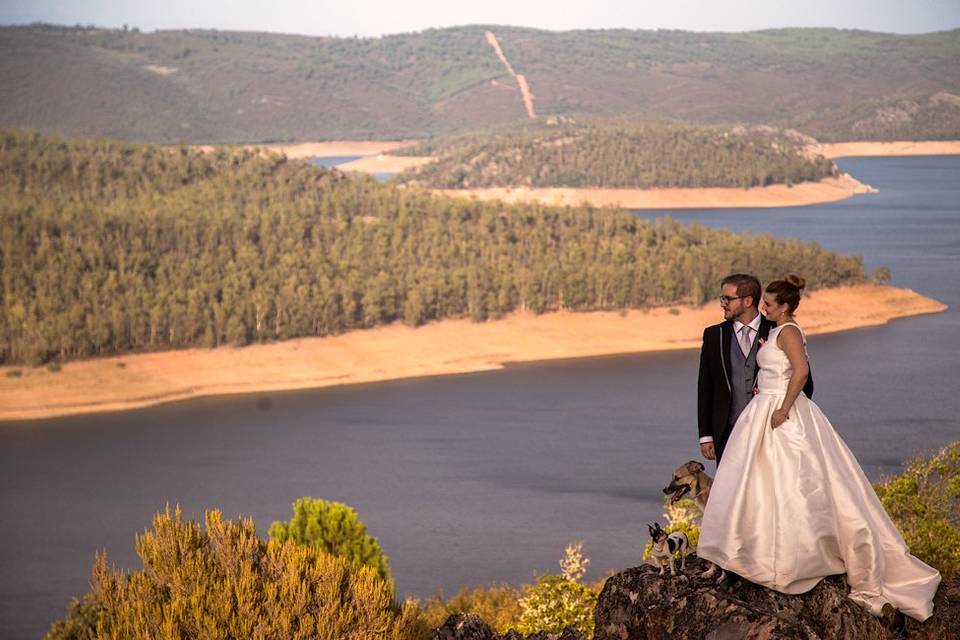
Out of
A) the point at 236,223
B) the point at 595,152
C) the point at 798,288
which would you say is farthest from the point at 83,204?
the point at 595,152

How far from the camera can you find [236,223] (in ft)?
292

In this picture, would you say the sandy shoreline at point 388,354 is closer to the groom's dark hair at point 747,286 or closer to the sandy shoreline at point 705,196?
the groom's dark hair at point 747,286

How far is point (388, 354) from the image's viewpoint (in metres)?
70.3

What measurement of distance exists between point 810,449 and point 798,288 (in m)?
1.32

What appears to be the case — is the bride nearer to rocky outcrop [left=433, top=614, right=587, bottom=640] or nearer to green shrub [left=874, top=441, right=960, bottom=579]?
rocky outcrop [left=433, top=614, right=587, bottom=640]

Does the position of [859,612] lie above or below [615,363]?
above

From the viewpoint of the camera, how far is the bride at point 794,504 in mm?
10961

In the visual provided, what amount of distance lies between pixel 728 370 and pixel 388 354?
59168mm

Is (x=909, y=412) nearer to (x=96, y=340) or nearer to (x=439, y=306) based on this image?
(x=439, y=306)

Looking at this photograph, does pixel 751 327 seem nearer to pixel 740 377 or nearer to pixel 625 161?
pixel 740 377

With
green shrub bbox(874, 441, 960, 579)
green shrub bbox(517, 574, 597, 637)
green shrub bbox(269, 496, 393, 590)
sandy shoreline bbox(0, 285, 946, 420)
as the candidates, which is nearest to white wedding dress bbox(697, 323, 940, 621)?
green shrub bbox(874, 441, 960, 579)

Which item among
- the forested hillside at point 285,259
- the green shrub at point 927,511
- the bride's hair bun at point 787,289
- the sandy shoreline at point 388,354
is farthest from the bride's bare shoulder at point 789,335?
the forested hillside at point 285,259

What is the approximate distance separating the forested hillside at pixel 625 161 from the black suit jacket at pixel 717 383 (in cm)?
15343

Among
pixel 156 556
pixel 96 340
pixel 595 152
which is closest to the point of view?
pixel 156 556
